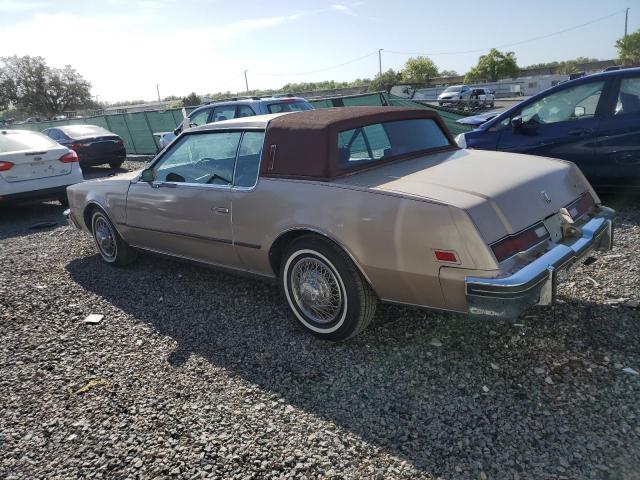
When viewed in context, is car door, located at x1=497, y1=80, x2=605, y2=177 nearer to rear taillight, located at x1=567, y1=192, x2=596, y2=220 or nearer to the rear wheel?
rear taillight, located at x1=567, y1=192, x2=596, y2=220

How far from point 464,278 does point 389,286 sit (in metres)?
0.51

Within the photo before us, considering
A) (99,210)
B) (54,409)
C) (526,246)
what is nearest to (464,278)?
(526,246)

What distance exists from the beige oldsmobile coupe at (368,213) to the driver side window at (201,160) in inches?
0.5

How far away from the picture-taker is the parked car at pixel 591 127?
5.53 meters

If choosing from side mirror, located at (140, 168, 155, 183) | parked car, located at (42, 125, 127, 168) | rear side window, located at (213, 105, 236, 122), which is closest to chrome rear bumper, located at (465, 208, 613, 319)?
side mirror, located at (140, 168, 155, 183)

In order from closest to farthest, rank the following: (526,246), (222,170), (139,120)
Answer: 1. (526,246)
2. (222,170)
3. (139,120)

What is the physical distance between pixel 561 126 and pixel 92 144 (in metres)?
12.2

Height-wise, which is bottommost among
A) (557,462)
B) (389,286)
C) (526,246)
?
(557,462)

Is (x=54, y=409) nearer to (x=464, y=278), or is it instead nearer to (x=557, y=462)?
(x=464, y=278)

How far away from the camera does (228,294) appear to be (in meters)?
4.48

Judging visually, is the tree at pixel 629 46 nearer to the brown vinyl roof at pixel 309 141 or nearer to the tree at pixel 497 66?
the tree at pixel 497 66

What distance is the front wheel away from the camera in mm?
3188

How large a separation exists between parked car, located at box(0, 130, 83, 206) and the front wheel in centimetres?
667

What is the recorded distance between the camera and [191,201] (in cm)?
414
